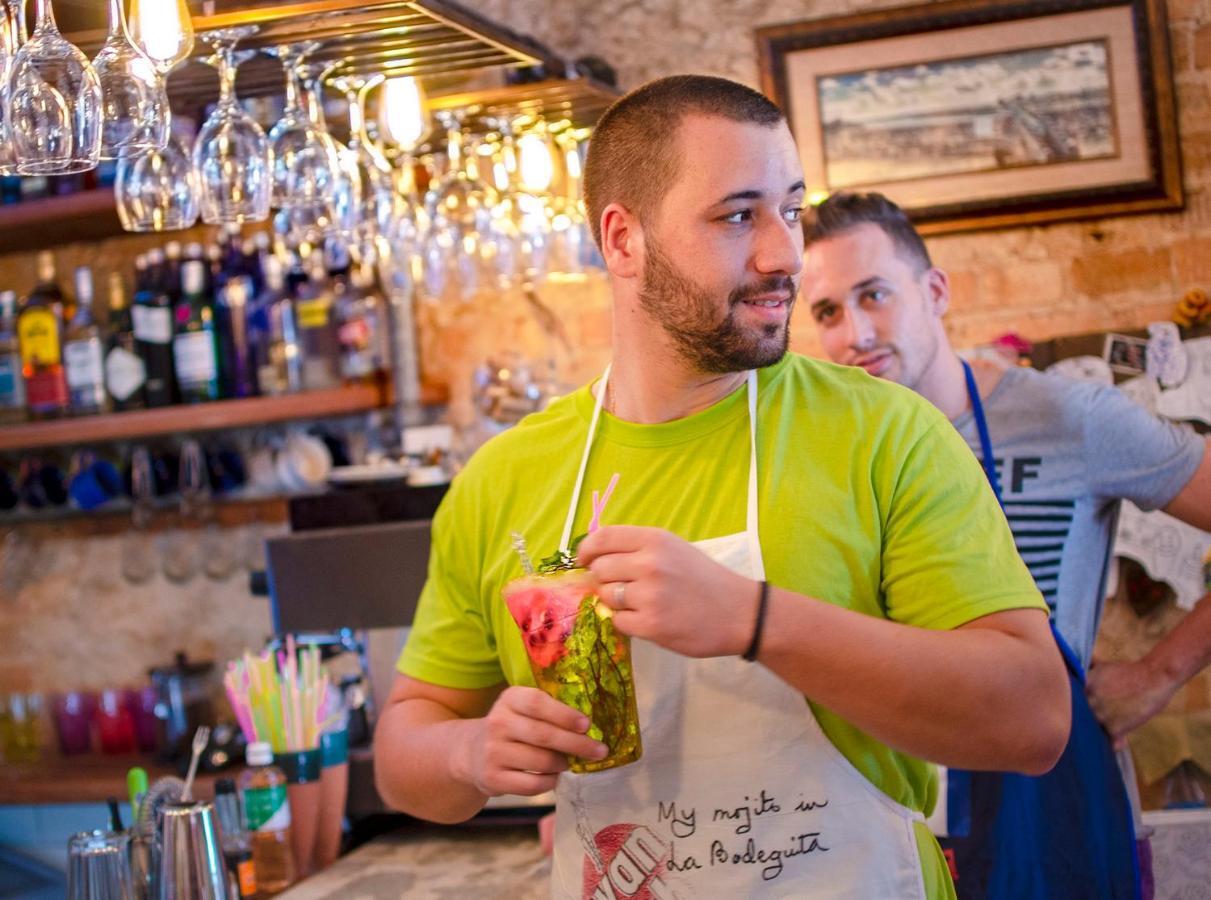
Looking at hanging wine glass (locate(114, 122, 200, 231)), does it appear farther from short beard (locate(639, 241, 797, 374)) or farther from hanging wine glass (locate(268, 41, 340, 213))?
short beard (locate(639, 241, 797, 374))

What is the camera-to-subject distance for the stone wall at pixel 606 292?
319cm

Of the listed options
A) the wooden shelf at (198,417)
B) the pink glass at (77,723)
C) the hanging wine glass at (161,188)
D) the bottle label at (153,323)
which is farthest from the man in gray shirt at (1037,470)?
the pink glass at (77,723)

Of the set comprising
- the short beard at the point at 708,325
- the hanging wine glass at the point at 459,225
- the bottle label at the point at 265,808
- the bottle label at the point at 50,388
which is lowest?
the bottle label at the point at 265,808

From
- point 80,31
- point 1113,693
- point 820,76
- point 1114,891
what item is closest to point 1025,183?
point 820,76

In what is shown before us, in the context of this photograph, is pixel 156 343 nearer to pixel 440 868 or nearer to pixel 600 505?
pixel 440 868

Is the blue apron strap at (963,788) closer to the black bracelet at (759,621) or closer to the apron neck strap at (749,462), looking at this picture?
the apron neck strap at (749,462)

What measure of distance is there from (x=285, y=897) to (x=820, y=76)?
208cm

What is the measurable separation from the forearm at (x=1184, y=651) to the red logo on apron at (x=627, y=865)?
39.6 inches

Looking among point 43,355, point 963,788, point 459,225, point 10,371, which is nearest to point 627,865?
point 963,788

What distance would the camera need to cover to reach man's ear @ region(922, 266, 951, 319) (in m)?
2.30

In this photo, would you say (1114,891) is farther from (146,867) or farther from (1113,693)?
(146,867)

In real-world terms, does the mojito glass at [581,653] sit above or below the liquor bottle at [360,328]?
below

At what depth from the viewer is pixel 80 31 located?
1917mm

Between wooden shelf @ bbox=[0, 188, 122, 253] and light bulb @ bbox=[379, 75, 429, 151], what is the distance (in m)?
1.32
